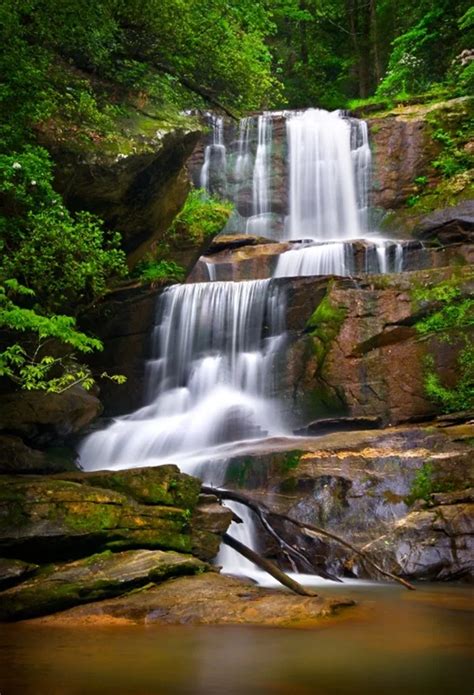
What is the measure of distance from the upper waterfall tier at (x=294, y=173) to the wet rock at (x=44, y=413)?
11315mm

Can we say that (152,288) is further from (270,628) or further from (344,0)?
(344,0)

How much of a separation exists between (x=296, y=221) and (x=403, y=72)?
737 cm

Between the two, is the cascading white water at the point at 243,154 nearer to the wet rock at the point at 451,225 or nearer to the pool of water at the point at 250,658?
the wet rock at the point at 451,225

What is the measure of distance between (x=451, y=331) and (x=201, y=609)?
766cm

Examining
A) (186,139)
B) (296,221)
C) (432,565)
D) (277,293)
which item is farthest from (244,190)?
(432,565)

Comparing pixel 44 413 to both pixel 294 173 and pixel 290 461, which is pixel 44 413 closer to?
pixel 290 461

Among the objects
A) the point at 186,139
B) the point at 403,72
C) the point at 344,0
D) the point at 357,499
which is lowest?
the point at 357,499

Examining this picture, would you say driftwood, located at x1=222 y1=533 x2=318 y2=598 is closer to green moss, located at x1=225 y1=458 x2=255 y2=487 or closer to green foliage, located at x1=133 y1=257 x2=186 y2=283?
green moss, located at x1=225 y1=458 x2=255 y2=487

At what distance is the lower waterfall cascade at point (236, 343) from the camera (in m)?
12.7

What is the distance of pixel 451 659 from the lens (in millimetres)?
5039

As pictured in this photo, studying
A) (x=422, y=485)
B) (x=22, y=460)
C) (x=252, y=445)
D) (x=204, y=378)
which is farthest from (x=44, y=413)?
(x=422, y=485)

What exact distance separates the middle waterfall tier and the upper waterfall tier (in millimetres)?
6283

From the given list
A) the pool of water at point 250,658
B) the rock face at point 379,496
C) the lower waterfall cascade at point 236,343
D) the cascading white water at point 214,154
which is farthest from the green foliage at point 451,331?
the cascading white water at point 214,154

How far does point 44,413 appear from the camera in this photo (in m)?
10.6
